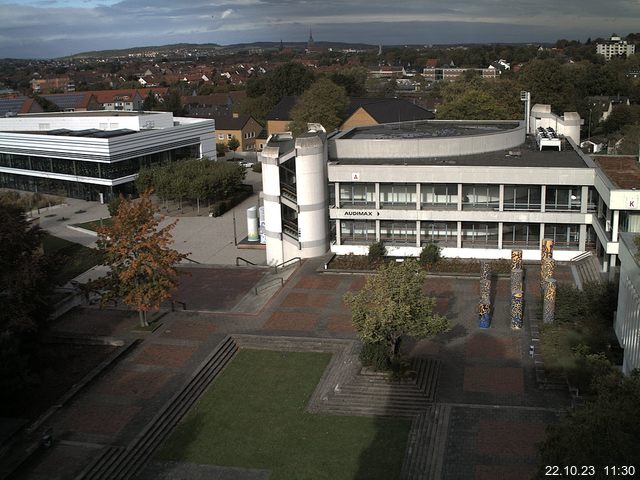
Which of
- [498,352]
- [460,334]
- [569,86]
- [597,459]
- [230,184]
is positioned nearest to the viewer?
[597,459]

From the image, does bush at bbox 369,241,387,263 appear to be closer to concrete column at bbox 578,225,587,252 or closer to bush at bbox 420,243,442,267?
bush at bbox 420,243,442,267

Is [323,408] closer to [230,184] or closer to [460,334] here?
[460,334]

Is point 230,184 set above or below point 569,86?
below

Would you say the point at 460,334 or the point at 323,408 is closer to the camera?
the point at 323,408

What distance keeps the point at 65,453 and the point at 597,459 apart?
16.4 meters

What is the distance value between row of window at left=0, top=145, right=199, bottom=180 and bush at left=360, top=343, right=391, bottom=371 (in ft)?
146

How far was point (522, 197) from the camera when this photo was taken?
3975 centimetres

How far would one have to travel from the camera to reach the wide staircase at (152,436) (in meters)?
21.0

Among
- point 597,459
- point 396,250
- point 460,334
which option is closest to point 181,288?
point 396,250

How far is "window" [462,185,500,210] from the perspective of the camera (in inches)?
1578

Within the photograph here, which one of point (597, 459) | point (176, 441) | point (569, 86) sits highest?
point (569, 86)

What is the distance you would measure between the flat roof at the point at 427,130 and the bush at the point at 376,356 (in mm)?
22232

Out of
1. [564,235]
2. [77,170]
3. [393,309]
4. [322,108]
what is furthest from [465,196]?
[77,170]

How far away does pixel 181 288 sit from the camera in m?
37.4
